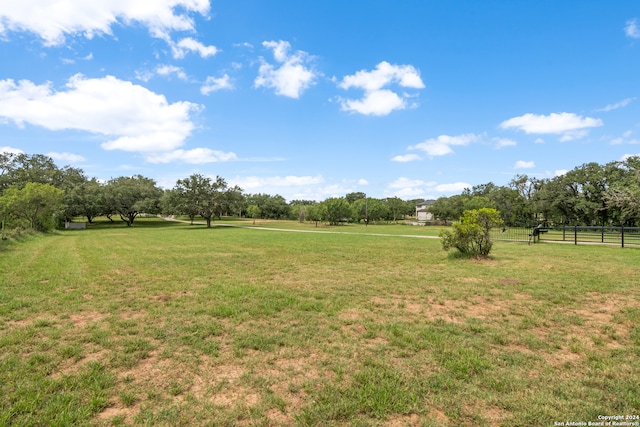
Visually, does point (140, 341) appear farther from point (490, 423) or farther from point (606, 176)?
point (606, 176)

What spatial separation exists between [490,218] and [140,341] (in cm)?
1181

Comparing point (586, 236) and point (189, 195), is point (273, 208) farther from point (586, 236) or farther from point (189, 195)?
point (586, 236)

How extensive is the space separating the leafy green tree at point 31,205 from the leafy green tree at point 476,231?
34242 mm

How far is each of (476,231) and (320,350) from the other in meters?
9.58

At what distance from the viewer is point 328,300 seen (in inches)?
253

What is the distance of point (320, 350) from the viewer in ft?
13.4

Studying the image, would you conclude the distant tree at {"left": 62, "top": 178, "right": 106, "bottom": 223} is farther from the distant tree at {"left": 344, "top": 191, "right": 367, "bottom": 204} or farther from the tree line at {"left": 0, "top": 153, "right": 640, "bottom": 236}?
the distant tree at {"left": 344, "top": 191, "right": 367, "bottom": 204}

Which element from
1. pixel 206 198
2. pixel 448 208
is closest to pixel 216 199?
pixel 206 198

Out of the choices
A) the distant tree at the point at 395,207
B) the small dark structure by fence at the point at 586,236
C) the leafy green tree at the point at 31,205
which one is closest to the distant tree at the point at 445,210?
the distant tree at the point at 395,207

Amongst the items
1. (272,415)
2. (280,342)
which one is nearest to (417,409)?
(272,415)

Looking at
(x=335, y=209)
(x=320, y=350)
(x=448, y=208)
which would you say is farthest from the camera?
(x=448, y=208)

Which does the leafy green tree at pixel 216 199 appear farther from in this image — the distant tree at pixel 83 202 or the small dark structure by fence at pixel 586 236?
the small dark structure by fence at pixel 586 236

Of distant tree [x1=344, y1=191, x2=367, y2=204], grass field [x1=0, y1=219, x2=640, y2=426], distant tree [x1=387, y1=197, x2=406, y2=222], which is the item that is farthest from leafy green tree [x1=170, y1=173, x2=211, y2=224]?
distant tree [x1=344, y1=191, x2=367, y2=204]

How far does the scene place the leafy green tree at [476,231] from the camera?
451 inches
